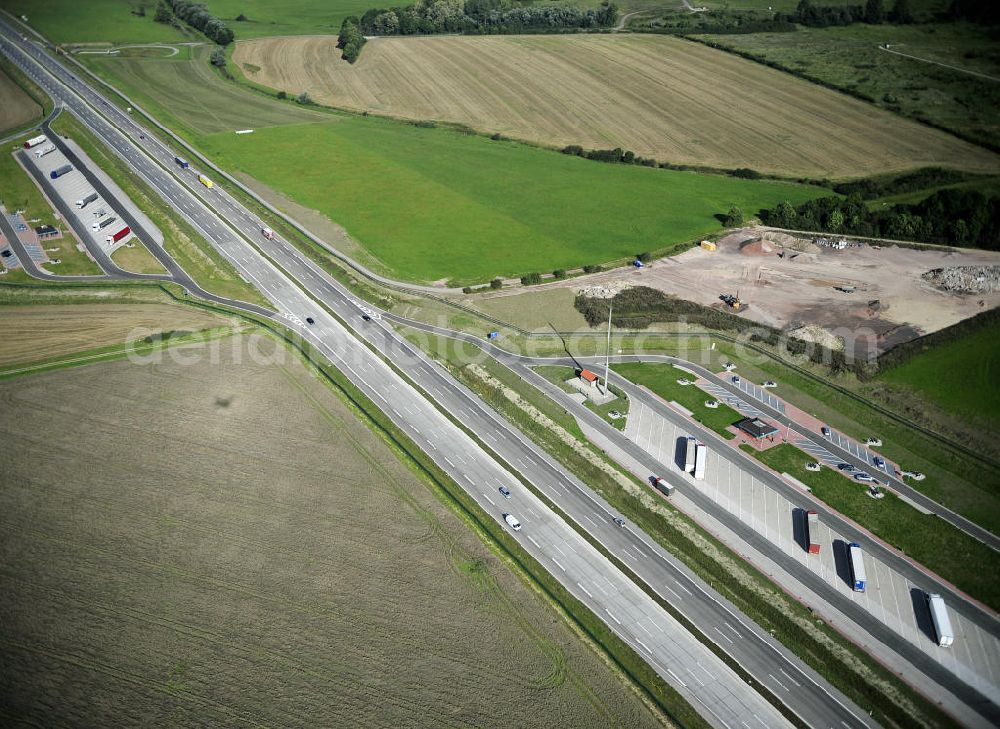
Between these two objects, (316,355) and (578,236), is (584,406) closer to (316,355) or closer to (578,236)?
(316,355)

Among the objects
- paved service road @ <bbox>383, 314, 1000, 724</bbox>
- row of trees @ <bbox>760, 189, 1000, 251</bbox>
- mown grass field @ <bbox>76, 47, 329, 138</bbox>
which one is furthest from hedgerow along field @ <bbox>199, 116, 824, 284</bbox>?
paved service road @ <bbox>383, 314, 1000, 724</bbox>

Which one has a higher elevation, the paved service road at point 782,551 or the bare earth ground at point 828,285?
the bare earth ground at point 828,285

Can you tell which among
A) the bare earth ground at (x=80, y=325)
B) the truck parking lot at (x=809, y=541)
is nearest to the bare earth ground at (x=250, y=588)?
the bare earth ground at (x=80, y=325)

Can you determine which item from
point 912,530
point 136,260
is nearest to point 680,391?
point 912,530

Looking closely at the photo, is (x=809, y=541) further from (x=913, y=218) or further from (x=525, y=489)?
(x=913, y=218)

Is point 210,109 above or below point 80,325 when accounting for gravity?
above

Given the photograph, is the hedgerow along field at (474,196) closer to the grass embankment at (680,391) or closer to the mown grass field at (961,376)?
the grass embankment at (680,391)
